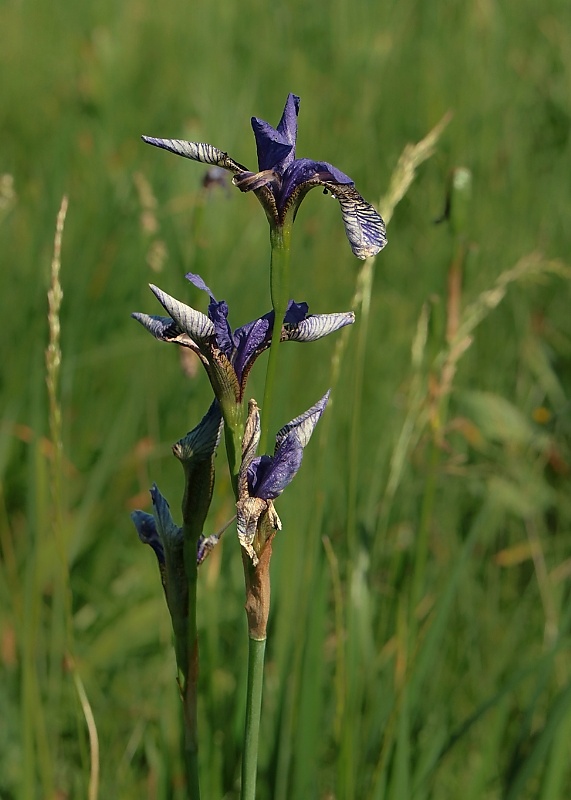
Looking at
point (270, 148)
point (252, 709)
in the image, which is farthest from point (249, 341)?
point (252, 709)

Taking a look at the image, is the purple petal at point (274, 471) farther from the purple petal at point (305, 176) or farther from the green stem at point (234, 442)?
the purple petal at point (305, 176)

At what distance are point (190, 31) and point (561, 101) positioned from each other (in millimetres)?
1331

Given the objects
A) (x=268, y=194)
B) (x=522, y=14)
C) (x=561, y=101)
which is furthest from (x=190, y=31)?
(x=268, y=194)

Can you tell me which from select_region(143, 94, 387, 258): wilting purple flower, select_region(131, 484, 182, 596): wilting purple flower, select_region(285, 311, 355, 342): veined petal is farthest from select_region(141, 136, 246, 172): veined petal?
select_region(131, 484, 182, 596): wilting purple flower

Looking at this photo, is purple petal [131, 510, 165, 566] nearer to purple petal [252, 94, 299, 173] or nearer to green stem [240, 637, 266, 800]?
green stem [240, 637, 266, 800]

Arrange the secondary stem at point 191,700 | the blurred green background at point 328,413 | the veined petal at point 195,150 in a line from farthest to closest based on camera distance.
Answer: the blurred green background at point 328,413 → the secondary stem at point 191,700 → the veined petal at point 195,150

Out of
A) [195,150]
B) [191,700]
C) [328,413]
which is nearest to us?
[195,150]

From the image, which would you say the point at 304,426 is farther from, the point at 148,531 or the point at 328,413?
the point at 328,413

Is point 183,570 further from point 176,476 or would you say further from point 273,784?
point 176,476

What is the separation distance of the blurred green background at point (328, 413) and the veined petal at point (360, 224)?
380 millimetres

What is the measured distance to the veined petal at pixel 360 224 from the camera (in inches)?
22.4

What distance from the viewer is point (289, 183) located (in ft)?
1.93

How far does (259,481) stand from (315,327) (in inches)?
4.3

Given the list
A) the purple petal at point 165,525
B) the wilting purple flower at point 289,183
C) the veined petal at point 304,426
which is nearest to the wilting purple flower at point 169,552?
the purple petal at point 165,525
